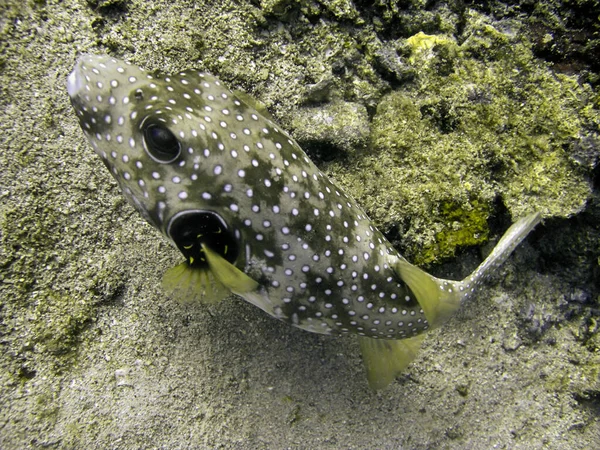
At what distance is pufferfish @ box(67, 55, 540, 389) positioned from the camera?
203 centimetres

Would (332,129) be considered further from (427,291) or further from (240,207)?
(427,291)

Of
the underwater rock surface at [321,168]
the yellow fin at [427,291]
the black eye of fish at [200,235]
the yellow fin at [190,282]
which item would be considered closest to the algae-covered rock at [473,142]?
Answer: the underwater rock surface at [321,168]

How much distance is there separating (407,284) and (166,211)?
63.7 inches

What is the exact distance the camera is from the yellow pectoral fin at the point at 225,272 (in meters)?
2.12

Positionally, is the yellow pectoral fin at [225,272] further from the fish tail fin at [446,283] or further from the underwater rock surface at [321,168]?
the fish tail fin at [446,283]

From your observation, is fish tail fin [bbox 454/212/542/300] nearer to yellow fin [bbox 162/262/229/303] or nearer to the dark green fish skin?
A: the dark green fish skin

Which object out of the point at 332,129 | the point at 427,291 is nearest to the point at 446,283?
the point at 427,291

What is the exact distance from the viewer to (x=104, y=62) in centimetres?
208

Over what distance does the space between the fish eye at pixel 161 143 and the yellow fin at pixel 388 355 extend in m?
2.00

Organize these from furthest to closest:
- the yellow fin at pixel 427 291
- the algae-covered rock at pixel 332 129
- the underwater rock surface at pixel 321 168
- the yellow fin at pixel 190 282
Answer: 1. the algae-covered rock at pixel 332 129
2. the underwater rock surface at pixel 321 168
3. the yellow fin at pixel 427 291
4. the yellow fin at pixel 190 282

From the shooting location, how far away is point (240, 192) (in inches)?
82.0

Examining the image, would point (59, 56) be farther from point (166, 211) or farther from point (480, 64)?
point (480, 64)

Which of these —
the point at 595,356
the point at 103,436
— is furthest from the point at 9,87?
the point at 595,356

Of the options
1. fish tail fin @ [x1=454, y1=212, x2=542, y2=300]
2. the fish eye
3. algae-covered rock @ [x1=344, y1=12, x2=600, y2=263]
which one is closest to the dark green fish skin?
the fish eye
